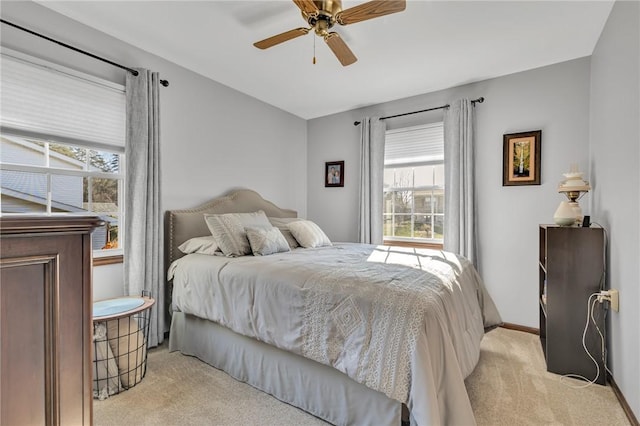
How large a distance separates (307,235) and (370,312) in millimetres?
1808

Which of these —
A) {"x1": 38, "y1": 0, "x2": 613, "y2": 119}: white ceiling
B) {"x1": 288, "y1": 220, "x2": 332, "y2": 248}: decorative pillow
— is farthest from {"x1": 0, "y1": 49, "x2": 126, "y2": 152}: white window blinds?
{"x1": 288, "y1": 220, "x2": 332, "y2": 248}: decorative pillow

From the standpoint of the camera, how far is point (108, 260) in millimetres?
2529

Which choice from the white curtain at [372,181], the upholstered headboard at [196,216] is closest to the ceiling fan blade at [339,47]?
the white curtain at [372,181]

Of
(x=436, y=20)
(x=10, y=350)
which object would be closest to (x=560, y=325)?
(x=436, y=20)

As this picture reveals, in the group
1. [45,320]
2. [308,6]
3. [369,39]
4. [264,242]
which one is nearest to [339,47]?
[308,6]

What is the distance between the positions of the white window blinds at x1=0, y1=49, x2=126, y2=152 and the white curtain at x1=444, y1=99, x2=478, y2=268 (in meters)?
3.31

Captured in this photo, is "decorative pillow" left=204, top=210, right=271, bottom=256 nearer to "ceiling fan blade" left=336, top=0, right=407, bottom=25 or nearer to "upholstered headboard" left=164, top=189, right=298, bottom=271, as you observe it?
"upholstered headboard" left=164, top=189, right=298, bottom=271

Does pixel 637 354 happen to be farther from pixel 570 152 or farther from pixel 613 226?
pixel 570 152

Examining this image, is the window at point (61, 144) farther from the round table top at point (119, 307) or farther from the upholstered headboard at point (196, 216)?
the round table top at point (119, 307)

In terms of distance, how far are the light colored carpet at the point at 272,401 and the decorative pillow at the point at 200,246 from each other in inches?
35.5

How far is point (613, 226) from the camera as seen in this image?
2.09 m

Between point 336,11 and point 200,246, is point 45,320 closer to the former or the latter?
point 336,11

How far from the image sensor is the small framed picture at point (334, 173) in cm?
443

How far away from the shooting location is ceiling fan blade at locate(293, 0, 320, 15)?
5.52 ft
